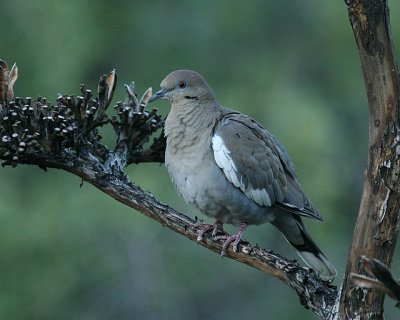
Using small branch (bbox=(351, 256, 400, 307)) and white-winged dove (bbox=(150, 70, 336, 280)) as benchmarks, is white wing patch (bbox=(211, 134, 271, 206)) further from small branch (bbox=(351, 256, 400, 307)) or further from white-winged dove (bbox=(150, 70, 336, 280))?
small branch (bbox=(351, 256, 400, 307))

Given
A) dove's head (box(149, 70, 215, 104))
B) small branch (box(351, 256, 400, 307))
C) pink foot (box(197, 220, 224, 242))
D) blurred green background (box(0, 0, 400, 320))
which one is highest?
blurred green background (box(0, 0, 400, 320))

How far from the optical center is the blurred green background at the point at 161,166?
8047mm

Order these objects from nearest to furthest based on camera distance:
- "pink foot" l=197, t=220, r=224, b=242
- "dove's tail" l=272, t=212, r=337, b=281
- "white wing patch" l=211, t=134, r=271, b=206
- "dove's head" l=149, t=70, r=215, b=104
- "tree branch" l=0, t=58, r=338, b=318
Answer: "tree branch" l=0, t=58, r=338, b=318 → "pink foot" l=197, t=220, r=224, b=242 → "white wing patch" l=211, t=134, r=271, b=206 → "dove's tail" l=272, t=212, r=337, b=281 → "dove's head" l=149, t=70, r=215, b=104

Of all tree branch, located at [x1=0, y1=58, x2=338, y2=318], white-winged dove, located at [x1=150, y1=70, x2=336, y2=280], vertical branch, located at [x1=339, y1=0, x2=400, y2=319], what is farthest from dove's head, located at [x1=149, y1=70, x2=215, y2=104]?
vertical branch, located at [x1=339, y1=0, x2=400, y2=319]

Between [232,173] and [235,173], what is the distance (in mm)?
14

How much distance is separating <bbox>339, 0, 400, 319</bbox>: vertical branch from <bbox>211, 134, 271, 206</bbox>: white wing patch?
1.20 m

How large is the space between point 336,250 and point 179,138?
4.50 m

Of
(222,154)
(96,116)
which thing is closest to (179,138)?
(222,154)

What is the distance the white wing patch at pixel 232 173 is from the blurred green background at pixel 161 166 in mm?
3256

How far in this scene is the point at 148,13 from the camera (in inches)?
421

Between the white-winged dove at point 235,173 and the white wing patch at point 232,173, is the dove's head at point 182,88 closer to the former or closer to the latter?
the white-winged dove at point 235,173

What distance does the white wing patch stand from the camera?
427cm

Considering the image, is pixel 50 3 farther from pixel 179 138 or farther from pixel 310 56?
pixel 179 138

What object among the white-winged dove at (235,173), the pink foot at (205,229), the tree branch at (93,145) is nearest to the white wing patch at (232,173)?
the white-winged dove at (235,173)
